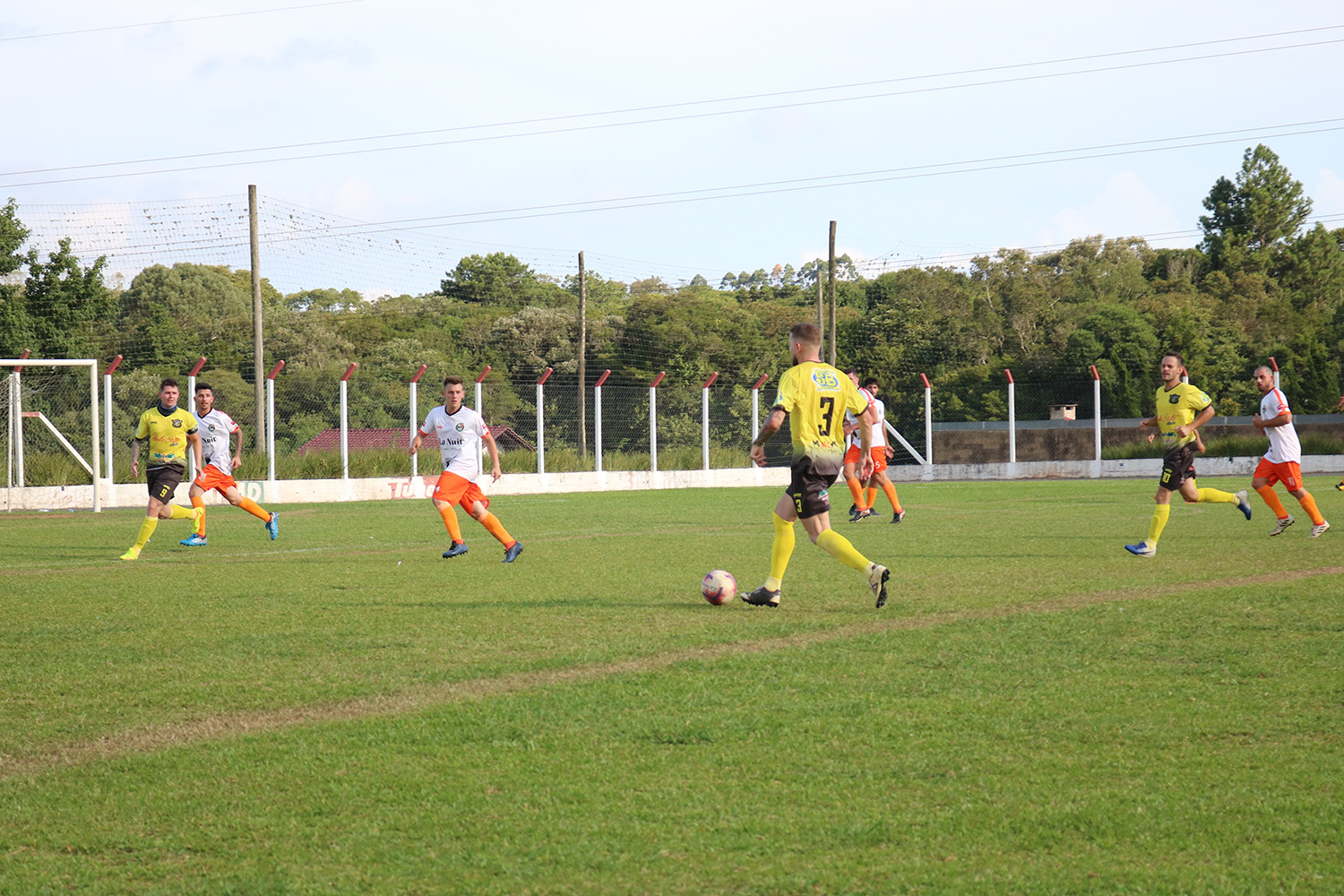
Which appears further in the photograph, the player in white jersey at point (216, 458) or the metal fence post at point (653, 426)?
the metal fence post at point (653, 426)

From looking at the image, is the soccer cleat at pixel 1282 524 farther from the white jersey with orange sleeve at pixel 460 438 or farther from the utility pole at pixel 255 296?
the utility pole at pixel 255 296

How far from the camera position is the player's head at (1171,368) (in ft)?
38.5

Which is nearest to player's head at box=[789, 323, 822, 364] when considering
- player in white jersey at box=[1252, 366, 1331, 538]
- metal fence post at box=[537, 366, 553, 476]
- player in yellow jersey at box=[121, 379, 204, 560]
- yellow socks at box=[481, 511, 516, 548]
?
yellow socks at box=[481, 511, 516, 548]

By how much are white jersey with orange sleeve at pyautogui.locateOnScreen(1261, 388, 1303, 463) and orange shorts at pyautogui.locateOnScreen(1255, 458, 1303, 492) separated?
0.14 ft

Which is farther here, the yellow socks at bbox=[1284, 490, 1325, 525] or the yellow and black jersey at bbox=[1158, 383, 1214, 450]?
the yellow socks at bbox=[1284, 490, 1325, 525]

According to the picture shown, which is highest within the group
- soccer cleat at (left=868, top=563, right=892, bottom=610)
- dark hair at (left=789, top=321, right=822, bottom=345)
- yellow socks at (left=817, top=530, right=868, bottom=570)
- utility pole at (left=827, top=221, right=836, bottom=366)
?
utility pole at (left=827, top=221, right=836, bottom=366)

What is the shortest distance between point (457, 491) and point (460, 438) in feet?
1.81

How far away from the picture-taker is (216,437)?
49.3ft

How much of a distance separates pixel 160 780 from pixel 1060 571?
769cm

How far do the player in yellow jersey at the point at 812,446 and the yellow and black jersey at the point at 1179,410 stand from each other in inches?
204

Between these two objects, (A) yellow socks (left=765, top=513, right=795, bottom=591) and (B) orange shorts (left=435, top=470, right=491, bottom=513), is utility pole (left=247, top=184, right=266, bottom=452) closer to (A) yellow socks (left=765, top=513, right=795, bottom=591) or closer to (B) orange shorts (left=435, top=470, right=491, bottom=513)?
(B) orange shorts (left=435, top=470, right=491, bottom=513)

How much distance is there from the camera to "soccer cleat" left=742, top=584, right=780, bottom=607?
321 inches

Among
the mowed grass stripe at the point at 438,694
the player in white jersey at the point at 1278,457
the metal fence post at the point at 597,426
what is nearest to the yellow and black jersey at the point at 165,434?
the mowed grass stripe at the point at 438,694

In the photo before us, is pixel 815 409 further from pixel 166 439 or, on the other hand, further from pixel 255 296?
pixel 255 296
